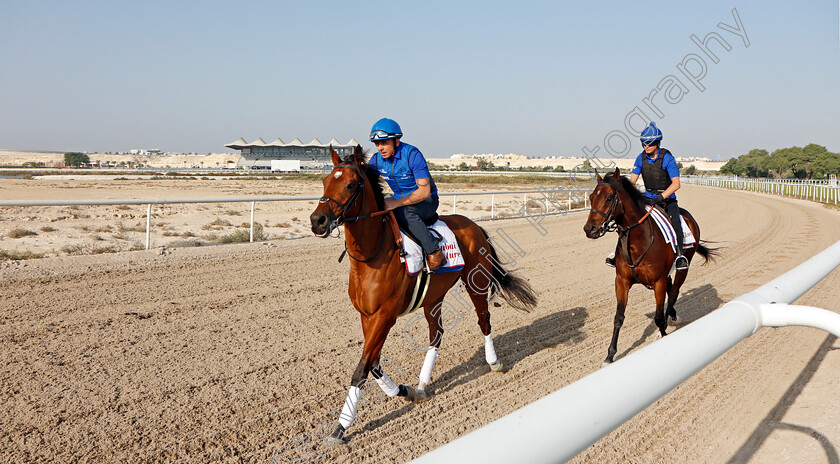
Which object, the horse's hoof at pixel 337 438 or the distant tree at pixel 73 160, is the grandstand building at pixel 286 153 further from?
the horse's hoof at pixel 337 438

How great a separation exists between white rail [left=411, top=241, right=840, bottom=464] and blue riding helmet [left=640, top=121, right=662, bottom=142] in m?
5.32

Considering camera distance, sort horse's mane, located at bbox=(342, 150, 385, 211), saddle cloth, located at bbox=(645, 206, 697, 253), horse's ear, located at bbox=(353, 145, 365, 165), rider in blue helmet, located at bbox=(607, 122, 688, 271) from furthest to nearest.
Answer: rider in blue helmet, located at bbox=(607, 122, 688, 271) → saddle cloth, located at bbox=(645, 206, 697, 253) → horse's mane, located at bbox=(342, 150, 385, 211) → horse's ear, located at bbox=(353, 145, 365, 165)

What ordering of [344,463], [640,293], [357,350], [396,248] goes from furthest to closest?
[640,293] → [357,350] → [396,248] → [344,463]

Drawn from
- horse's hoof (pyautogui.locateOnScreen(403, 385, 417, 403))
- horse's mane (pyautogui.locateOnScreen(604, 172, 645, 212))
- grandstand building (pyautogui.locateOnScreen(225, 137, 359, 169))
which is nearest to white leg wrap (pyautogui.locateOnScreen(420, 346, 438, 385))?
horse's hoof (pyautogui.locateOnScreen(403, 385, 417, 403))

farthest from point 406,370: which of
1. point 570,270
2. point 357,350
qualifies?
point 570,270

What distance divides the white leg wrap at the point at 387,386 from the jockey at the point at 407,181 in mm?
896

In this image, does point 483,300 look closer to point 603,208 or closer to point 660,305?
point 603,208

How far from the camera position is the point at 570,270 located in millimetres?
10750

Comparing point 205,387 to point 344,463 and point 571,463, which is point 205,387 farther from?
point 571,463

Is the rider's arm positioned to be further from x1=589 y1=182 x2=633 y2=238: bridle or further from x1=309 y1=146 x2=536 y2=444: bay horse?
x1=589 y1=182 x2=633 y2=238: bridle

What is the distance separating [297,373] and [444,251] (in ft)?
5.64

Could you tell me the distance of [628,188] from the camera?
6027 millimetres

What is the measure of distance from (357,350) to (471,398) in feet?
5.31

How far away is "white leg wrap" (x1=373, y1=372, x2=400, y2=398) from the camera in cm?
433
